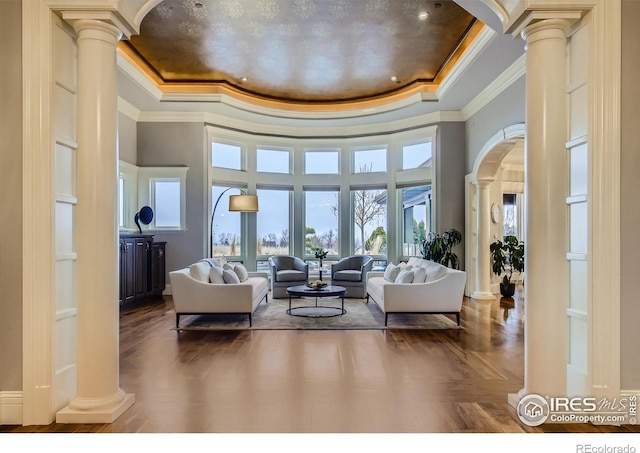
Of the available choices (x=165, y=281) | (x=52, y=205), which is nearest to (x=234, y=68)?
(x=165, y=281)

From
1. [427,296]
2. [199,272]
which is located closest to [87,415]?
[199,272]

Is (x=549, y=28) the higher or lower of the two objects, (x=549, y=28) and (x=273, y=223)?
the higher

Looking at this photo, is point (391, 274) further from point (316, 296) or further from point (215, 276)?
point (215, 276)

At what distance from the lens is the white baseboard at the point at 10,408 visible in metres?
2.59

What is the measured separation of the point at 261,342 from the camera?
4.68 metres

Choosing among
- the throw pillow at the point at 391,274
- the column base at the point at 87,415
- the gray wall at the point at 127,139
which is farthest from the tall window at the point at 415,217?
the column base at the point at 87,415

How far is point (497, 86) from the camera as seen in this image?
21.6ft

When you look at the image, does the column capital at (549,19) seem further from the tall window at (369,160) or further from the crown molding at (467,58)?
the tall window at (369,160)

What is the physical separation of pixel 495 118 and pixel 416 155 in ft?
7.57

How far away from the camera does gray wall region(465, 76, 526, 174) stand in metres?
6.02

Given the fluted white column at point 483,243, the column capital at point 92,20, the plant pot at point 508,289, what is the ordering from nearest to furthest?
1. the column capital at point 92,20
2. the fluted white column at point 483,243
3. the plant pot at point 508,289

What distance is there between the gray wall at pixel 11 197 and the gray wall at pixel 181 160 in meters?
5.66

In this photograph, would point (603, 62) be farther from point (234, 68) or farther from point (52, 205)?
point (234, 68)

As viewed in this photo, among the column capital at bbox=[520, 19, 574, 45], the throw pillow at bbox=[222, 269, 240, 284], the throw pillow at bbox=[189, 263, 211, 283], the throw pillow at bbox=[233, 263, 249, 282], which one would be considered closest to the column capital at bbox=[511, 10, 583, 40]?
the column capital at bbox=[520, 19, 574, 45]
